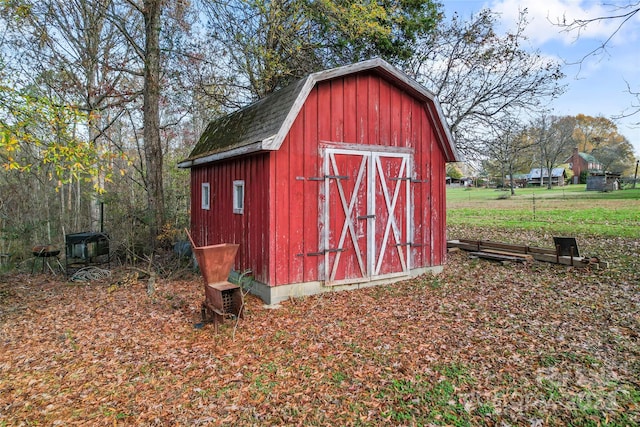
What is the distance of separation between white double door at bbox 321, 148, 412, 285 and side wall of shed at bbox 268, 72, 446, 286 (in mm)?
216

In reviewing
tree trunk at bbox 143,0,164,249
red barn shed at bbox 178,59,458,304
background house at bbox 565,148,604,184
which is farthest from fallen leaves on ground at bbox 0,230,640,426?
background house at bbox 565,148,604,184

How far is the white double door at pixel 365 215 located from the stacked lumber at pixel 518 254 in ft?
10.5

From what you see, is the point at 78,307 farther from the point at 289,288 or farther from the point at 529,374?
the point at 529,374

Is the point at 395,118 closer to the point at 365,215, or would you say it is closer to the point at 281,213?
the point at 365,215

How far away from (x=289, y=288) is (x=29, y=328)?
4099 millimetres

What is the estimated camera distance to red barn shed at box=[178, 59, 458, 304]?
261 inches

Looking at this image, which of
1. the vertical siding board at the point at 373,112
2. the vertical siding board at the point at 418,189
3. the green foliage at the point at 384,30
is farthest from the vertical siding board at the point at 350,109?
the green foliage at the point at 384,30

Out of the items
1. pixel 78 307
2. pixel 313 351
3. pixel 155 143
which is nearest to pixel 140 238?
pixel 155 143

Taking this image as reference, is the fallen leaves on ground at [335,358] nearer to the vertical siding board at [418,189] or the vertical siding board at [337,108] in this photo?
the vertical siding board at [418,189]

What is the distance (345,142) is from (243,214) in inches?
99.9

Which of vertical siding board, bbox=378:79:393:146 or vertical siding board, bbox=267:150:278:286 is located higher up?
vertical siding board, bbox=378:79:393:146

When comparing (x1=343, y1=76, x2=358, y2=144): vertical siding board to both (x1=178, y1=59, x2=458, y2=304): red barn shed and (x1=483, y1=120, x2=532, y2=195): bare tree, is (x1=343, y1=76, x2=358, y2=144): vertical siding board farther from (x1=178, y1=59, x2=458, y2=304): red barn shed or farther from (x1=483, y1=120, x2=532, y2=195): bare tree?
(x1=483, y1=120, x2=532, y2=195): bare tree

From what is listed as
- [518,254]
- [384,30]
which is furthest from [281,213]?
[384,30]

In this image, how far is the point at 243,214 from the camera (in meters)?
7.36
